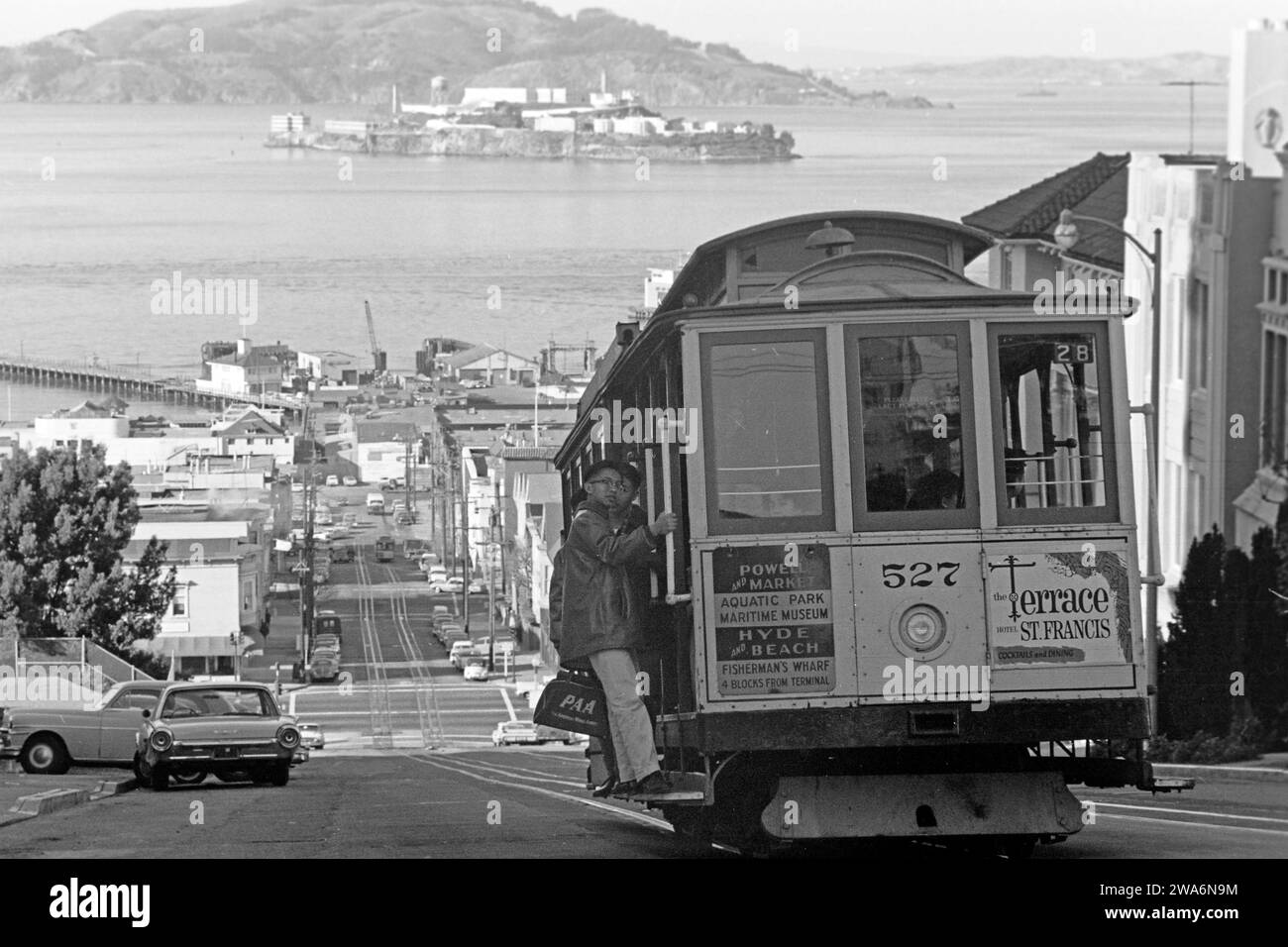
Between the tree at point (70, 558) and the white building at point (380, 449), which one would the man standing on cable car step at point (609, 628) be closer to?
the tree at point (70, 558)

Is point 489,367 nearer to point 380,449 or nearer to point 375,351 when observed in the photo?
point 380,449

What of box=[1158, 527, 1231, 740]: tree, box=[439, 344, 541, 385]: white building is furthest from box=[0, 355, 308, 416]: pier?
box=[1158, 527, 1231, 740]: tree

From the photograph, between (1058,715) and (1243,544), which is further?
(1243,544)

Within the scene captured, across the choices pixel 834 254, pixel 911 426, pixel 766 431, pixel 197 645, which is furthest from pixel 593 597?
pixel 197 645

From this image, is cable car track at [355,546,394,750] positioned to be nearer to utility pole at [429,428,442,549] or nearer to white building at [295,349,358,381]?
utility pole at [429,428,442,549]

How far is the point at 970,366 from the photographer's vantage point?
11.7 metres

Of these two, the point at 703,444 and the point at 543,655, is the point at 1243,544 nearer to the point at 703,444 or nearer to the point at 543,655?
the point at 703,444

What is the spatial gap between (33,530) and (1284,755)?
35.3 m

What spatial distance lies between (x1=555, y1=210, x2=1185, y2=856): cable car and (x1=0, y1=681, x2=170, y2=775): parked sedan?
47.4 feet

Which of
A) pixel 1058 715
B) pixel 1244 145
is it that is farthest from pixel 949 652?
pixel 1244 145

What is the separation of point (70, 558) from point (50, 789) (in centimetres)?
3448

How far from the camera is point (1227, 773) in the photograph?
859 inches

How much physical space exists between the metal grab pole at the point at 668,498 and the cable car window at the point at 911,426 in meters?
0.94

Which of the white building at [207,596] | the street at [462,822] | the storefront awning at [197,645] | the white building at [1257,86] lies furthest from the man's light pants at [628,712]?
the storefront awning at [197,645]
